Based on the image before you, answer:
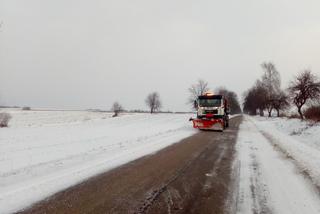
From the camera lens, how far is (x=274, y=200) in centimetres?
477

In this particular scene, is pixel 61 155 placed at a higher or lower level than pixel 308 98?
lower

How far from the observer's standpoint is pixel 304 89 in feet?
117

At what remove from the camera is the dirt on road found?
14.3ft

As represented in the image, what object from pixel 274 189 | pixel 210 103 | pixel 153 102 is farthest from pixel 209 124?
pixel 153 102

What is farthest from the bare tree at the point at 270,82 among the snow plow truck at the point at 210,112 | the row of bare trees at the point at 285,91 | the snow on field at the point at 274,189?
the snow on field at the point at 274,189

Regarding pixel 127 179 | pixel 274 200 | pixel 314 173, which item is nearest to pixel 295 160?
pixel 314 173

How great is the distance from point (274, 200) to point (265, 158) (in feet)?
15.7

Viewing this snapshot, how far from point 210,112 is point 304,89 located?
21156 mm

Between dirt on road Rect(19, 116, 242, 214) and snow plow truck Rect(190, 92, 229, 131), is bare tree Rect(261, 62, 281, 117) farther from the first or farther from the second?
dirt on road Rect(19, 116, 242, 214)

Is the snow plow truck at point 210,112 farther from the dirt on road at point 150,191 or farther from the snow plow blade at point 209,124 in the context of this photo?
the dirt on road at point 150,191

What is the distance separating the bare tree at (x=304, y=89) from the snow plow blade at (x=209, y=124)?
64.1 feet

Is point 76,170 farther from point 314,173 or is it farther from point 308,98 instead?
point 308,98

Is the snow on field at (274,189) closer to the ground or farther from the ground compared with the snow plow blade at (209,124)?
closer to the ground

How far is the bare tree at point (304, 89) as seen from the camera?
35.3 metres
